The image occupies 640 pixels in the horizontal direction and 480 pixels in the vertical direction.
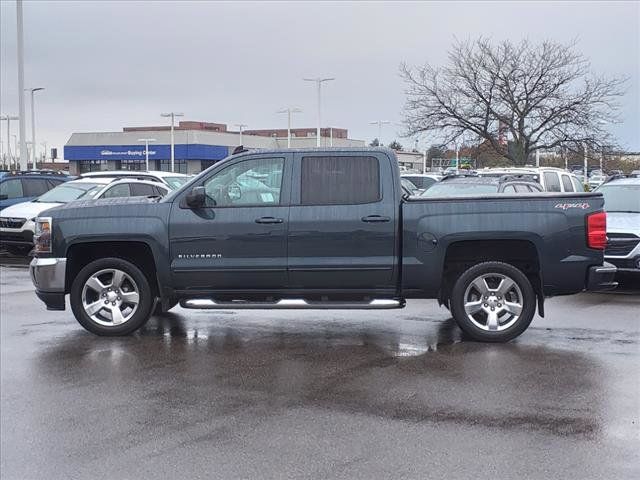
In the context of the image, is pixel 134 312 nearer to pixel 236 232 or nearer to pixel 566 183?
pixel 236 232

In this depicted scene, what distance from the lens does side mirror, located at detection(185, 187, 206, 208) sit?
8.00 metres

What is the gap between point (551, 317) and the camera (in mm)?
9625

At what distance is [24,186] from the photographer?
63.1 ft

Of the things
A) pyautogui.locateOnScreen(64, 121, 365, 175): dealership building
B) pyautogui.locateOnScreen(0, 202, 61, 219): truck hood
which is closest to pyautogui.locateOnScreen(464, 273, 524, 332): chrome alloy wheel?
pyautogui.locateOnScreen(0, 202, 61, 219): truck hood

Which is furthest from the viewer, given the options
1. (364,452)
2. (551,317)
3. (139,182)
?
(139,182)

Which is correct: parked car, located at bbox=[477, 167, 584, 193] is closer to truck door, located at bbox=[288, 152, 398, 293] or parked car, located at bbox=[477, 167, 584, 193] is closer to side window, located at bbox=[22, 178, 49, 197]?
truck door, located at bbox=[288, 152, 398, 293]

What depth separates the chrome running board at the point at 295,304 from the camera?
26.3ft

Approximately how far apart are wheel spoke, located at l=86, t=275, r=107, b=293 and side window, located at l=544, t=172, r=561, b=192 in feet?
42.5

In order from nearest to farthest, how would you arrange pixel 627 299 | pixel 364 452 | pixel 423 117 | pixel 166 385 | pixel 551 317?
pixel 364 452 < pixel 166 385 < pixel 551 317 < pixel 627 299 < pixel 423 117

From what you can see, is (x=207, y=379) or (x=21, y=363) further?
(x=21, y=363)

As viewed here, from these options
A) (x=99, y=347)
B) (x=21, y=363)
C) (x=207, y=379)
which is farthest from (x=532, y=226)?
(x=21, y=363)

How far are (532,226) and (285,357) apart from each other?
2.84 meters

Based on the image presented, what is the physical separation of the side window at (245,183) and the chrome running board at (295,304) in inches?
41.2

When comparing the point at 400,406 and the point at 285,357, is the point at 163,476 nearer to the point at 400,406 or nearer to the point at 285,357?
the point at 400,406
